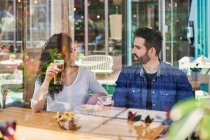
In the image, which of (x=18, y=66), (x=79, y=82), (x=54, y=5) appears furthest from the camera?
(x=18, y=66)

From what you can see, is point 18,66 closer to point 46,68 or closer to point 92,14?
point 46,68

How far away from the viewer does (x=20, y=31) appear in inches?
141

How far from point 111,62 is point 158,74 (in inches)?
80.0

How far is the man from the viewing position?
2.37 m

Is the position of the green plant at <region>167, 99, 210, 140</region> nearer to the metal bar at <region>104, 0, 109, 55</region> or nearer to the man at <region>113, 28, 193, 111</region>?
the man at <region>113, 28, 193, 111</region>

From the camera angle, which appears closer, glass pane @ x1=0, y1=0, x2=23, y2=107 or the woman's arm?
the woman's arm

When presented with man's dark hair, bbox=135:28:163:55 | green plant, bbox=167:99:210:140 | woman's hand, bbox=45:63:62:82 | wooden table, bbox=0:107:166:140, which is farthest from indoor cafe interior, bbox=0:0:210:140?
green plant, bbox=167:99:210:140

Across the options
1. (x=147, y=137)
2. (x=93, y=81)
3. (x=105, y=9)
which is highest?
(x=105, y=9)

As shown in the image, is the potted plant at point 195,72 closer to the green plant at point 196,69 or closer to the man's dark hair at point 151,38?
the green plant at point 196,69

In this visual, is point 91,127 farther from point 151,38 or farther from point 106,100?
point 151,38

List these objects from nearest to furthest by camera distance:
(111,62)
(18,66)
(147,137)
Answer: (147,137) → (18,66) → (111,62)

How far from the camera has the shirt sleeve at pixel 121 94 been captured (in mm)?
2443

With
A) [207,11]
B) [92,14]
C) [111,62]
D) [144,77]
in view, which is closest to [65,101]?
[144,77]

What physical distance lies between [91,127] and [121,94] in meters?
0.72
